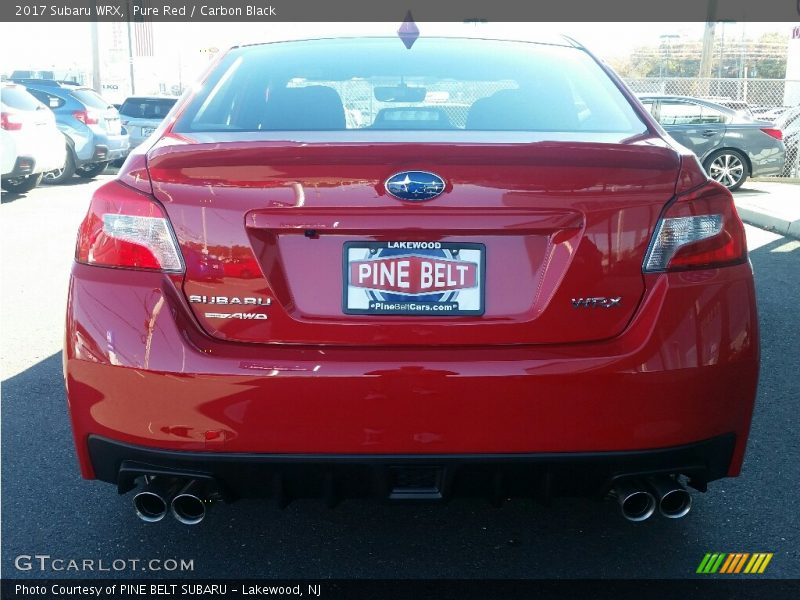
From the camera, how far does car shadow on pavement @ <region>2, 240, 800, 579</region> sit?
2887 mm

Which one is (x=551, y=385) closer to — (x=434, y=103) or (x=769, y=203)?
(x=434, y=103)

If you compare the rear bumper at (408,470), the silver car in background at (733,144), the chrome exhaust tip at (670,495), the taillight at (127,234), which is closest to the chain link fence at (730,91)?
the silver car in background at (733,144)

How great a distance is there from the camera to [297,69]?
3311mm

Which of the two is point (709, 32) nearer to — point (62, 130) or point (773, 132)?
point (773, 132)

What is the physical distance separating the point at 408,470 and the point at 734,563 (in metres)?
1.19

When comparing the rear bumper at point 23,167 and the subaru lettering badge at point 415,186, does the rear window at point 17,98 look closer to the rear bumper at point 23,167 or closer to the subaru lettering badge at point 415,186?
the rear bumper at point 23,167

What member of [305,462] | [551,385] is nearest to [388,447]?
[305,462]

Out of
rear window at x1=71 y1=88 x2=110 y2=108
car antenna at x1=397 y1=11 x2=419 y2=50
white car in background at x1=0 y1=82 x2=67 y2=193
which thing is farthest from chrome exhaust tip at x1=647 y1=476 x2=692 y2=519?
rear window at x1=71 y1=88 x2=110 y2=108

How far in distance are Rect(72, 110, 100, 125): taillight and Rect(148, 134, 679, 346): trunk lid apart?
1589 cm

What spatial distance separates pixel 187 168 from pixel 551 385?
1.07 m

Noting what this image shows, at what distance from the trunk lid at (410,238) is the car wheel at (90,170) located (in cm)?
1668

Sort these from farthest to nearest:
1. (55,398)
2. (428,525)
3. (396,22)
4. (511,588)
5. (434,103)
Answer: (55,398), (396,22), (434,103), (428,525), (511,588)

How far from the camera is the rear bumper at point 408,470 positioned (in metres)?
2.35

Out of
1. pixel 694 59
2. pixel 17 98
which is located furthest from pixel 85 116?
pixel 694 59
